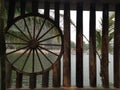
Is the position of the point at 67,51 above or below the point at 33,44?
below

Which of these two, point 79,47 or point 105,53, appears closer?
point 79,47

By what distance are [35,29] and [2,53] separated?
304 centimetres

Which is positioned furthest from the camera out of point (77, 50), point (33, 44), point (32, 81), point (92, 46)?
point (92, 46)

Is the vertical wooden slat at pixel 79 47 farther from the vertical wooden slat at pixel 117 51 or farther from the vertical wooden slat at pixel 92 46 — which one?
the vertical wooden slat at pixel 117 51

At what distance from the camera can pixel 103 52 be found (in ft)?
32.2

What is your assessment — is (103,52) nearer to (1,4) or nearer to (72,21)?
(72,21)

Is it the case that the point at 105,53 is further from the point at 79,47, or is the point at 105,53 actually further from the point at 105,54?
the point at 79,47

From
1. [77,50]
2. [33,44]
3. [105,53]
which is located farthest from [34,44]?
[105,53]

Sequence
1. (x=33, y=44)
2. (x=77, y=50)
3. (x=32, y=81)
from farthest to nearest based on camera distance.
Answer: (x=77, y=50)
(x=33, y=44)
(x=32, y=81)

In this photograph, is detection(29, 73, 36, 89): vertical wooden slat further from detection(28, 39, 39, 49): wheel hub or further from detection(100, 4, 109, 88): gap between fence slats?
detection(100, 4, 109, 88): gap between fence slats

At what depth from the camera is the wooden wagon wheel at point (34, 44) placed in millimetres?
9406

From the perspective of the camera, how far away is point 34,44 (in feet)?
31.1

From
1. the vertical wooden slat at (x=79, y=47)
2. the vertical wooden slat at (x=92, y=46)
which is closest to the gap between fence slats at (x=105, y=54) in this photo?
the vertical wooden slat at (x=92, y=46)

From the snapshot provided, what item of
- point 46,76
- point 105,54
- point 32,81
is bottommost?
point 32,81
